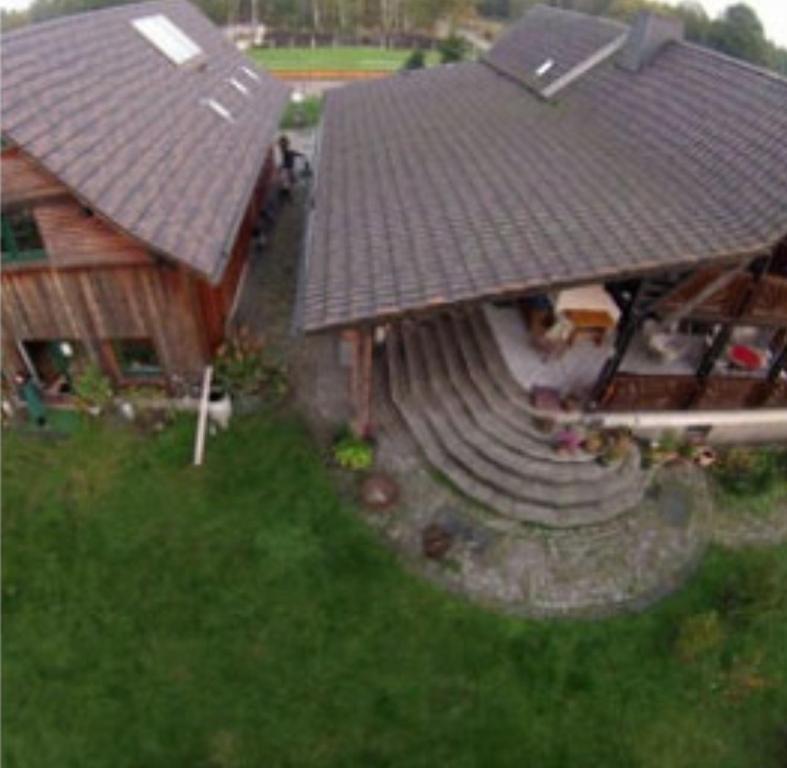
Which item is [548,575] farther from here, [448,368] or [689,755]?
[448,368]

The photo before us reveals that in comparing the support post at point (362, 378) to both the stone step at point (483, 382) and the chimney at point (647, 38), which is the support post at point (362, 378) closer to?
the stone step at point (483, 382)

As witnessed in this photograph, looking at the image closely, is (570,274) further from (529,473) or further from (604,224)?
(529,473)

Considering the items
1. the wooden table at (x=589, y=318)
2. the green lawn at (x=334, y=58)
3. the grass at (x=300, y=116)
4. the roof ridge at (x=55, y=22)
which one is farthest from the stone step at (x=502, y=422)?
the green lawn at (x=334, y=58)

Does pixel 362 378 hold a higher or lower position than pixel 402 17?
higher

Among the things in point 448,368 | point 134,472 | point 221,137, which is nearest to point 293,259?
point 221,137

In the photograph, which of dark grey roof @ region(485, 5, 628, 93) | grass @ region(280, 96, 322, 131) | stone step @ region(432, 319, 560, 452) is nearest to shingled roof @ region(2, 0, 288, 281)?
stone step @ region(432, 319, 560, 452)

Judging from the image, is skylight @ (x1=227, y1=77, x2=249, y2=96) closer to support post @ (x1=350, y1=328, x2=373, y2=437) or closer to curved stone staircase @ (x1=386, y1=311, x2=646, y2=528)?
curved stone staircase @ (x1=386, y1=311, x2=646, y2=528)

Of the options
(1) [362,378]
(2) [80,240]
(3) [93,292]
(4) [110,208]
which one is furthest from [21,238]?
(1) [362,378]
